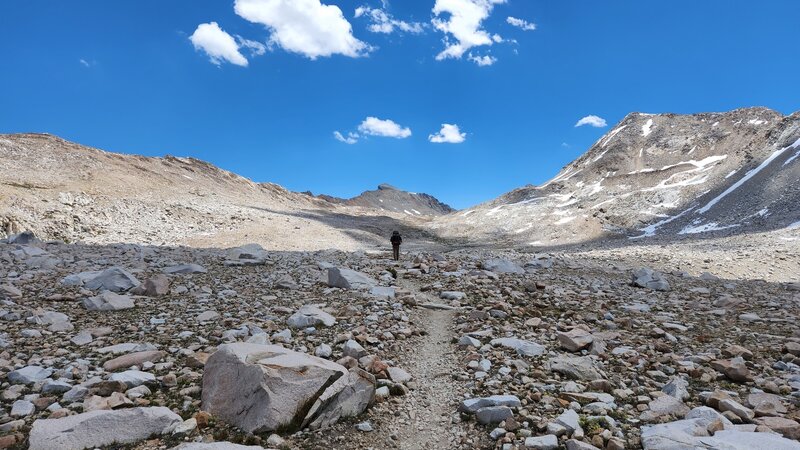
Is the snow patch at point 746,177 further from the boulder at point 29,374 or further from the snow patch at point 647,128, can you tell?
the boulder at point 29,374

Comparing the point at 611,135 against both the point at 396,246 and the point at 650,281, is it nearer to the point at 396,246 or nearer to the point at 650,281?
the point at 650,281

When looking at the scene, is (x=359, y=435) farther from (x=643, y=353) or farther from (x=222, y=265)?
(x=222, y=265)

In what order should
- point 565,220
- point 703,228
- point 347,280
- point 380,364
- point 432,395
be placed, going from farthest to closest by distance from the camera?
point 565,220
point 703,228
point 347,280
point 380,364
point 432,395

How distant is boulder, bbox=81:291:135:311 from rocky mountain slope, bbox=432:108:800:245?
169 ft

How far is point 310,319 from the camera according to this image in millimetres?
9562

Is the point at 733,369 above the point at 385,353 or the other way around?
above

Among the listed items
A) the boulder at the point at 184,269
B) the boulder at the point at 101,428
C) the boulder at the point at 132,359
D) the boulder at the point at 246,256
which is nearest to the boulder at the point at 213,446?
the boulder at the point at 101,428

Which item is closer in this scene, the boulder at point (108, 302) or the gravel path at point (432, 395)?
the gravel path at point (432, 395)

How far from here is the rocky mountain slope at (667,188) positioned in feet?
173

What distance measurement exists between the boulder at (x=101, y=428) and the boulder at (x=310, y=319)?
12.8ft

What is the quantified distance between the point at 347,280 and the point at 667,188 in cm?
7387

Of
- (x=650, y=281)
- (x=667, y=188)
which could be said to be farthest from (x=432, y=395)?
(x=667, y=188)

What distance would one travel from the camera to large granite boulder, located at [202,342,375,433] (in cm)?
564

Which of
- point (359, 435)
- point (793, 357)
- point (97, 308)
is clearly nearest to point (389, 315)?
point (359, 435)
